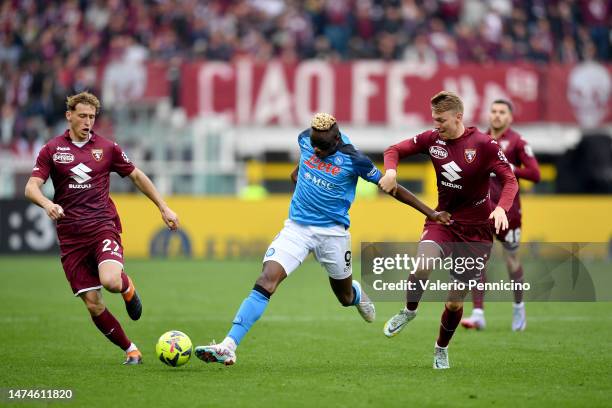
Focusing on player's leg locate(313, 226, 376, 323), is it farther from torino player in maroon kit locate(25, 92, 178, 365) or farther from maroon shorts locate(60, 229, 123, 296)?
maroon shorts locate(60, 229, 123, 296)

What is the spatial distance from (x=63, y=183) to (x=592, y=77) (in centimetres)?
2023

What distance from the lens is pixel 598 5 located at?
98.2ft

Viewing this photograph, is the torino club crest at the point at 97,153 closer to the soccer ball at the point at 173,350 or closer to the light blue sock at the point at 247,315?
the soccer ball at the point at 173,350

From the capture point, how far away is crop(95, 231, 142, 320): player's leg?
9.59m

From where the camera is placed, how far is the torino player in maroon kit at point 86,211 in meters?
9.83

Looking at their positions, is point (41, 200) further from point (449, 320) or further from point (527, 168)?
point (527, 168)

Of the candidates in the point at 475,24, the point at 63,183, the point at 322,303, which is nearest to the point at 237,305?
the point at 322,303

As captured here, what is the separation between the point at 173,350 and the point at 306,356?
1.62 metres

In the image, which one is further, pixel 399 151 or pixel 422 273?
pixel 399 151

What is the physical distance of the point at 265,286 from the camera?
9.37 metres

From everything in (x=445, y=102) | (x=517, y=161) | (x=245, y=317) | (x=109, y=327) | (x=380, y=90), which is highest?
(x=380, y=90)

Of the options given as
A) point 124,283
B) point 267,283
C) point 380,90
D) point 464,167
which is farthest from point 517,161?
point 380,90

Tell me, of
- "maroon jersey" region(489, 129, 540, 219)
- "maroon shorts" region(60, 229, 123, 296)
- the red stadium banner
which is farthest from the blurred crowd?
"maroon shorts" region(60, 229, 123, 296)

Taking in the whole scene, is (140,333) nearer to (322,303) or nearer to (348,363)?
(348,363)
